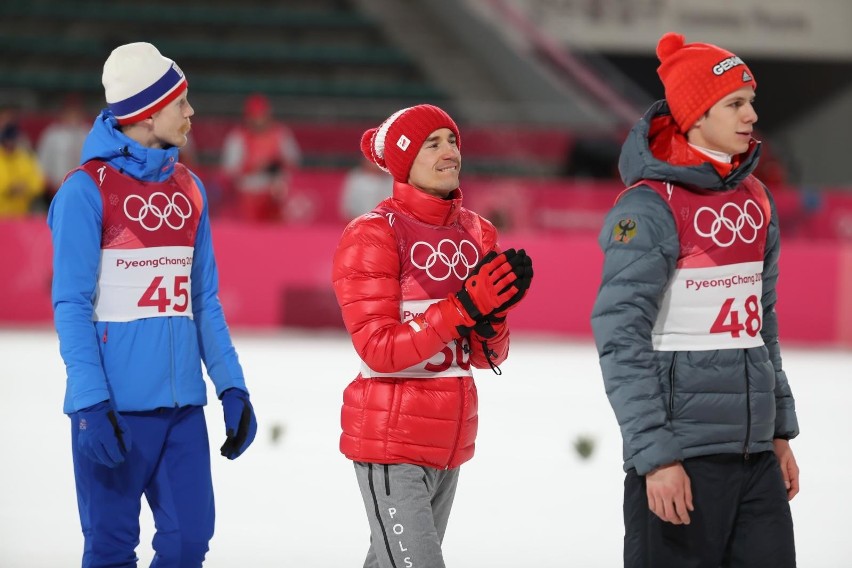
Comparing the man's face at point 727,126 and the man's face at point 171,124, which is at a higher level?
the man's face at point 171,124

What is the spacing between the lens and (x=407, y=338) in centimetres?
306

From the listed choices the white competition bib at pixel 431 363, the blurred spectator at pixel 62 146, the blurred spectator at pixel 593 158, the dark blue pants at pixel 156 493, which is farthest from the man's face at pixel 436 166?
the blurred spectator at pixel 593 158

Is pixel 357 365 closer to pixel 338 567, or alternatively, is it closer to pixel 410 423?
pixel 338 567

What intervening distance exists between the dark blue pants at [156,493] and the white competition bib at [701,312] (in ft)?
4.44

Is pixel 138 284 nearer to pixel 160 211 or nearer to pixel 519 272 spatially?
pixel 160 211

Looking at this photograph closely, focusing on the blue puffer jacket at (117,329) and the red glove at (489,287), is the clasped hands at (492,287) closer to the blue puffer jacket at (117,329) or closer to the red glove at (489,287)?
the red glove at (489,287)

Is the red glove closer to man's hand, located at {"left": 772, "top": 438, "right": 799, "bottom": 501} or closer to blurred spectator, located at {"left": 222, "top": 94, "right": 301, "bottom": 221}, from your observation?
man's hand, located at {"left": 772, "top": 438, "right": 799, "bottom": 501}

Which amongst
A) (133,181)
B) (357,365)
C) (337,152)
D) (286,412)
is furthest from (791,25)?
(133,181)

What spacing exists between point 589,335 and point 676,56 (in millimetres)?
8493

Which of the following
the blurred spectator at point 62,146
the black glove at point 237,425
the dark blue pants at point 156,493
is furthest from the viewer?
the blurred spectator at point 62,146

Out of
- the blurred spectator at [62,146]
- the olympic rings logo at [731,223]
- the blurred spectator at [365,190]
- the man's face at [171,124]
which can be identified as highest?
the blurred spectator at [62,146]

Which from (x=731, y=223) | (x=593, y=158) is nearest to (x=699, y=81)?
(x=731, y=223)

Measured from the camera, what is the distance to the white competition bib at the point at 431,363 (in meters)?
3.22

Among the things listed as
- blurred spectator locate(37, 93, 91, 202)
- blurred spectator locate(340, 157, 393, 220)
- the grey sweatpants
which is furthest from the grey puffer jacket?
blurred spectator locate(37, 93, 91, 202)
